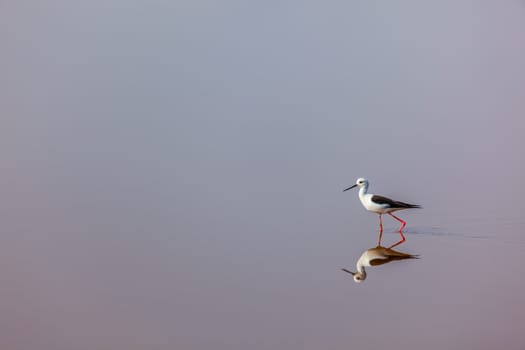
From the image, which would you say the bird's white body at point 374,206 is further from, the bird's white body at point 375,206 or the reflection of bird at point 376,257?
the reflection of bird at point 376,257

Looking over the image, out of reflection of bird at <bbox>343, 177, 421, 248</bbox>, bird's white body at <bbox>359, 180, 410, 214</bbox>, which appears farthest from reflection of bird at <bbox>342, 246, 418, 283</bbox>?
bird's white body at <bbox>359, 180, 410, 214</bbox>

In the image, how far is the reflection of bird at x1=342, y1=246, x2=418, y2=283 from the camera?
11.4 feet

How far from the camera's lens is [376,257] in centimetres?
373

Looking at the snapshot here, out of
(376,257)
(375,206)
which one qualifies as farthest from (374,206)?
(376,257)

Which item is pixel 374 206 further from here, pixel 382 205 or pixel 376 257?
pixel 376 257

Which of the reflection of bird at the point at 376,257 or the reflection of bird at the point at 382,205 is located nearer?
the reflection of bird at the point at 376,257

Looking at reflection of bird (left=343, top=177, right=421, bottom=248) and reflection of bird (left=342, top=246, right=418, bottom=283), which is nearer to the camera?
reflection of bird (left=342, top=246, right=418, bottom=283)

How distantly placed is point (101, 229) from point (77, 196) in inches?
33.6

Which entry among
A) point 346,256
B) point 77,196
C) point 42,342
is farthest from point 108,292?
point 77,196

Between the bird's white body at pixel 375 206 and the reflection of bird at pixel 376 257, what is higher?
the bird's white body at pixel 375 206

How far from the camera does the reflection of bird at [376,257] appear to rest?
137 inches

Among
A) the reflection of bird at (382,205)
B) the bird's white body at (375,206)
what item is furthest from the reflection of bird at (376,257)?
the bird's white body at (375,206)

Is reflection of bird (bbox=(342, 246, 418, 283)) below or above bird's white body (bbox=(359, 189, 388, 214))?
below

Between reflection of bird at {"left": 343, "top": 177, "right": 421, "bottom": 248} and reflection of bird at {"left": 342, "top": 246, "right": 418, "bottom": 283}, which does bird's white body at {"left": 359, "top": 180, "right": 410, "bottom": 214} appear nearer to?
reflection of bird at {"left": 343, "top": 177, "right": 421, "bottom": 248}
